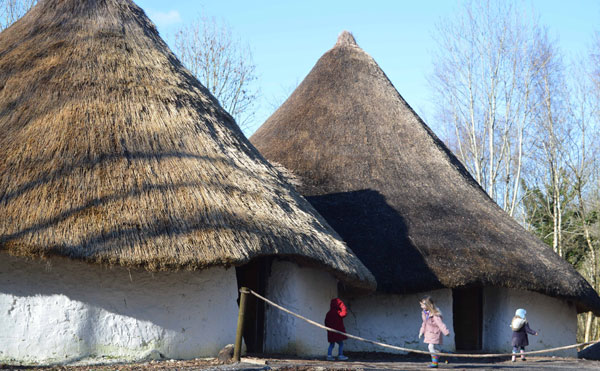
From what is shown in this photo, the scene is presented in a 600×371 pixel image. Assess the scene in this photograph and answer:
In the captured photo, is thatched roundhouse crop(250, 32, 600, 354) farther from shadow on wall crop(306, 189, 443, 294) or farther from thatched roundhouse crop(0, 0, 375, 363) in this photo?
thatched roundhouse crop(0, 0, 375, 363)

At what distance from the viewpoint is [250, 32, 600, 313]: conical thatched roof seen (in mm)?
13195

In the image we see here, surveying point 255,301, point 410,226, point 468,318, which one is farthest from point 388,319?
point 255,301

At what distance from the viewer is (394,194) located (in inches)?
578

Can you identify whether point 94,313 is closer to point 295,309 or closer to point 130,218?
point 130,218

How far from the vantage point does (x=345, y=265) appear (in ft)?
34.6

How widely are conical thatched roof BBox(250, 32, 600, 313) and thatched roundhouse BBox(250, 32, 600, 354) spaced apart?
0.02 m

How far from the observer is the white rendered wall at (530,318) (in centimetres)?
1402

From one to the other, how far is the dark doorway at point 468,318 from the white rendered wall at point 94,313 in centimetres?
713

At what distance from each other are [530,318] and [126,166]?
362 inches

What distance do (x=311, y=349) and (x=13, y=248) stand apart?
509 centimetres

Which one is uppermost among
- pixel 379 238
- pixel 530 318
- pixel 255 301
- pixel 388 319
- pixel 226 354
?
pixel 379 238

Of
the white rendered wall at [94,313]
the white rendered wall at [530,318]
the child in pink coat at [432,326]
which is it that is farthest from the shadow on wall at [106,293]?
the white rendered wall at [530,318]

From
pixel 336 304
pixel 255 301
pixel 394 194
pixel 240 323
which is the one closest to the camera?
pixel 240 323

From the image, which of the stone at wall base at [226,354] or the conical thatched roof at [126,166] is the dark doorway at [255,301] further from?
the stone at wall base at [226,354]
